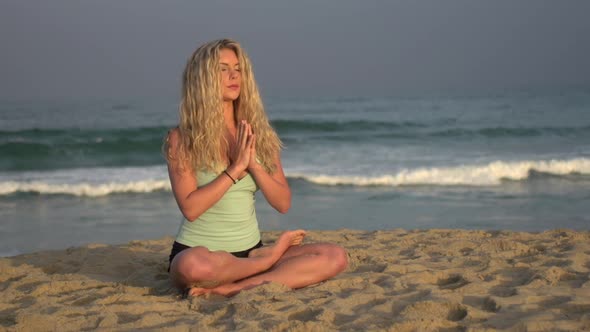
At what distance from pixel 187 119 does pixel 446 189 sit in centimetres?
746

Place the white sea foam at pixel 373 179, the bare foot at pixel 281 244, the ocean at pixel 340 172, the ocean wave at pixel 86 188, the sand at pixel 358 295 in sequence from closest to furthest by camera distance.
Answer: the sand at pixel 358 295, the bare foot at pixel 281 244, the ocean at pixel 340 172, the ocean wave at pixel 86 188, the white sea foam at pixel 373 179

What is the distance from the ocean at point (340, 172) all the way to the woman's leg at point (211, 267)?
3628 millimetres

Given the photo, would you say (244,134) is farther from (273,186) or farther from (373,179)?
(373,179)

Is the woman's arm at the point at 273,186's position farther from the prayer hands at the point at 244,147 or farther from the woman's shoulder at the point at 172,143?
the woman's shoulder at the point at 172,143

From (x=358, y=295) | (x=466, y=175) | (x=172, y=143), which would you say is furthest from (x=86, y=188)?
(x=358, y=295)

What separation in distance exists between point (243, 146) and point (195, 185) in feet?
1.29

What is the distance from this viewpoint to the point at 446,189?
1048 cm

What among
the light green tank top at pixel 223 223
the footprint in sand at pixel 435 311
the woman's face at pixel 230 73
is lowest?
the footprint in sand at pixel 435 311

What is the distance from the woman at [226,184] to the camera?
3.69 m

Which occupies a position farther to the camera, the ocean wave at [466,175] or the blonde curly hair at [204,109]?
the ocean wave at [466,175]

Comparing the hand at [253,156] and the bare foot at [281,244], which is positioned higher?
the hand at [253,156]

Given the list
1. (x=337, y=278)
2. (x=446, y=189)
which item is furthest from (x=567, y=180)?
(x=337, y=278)

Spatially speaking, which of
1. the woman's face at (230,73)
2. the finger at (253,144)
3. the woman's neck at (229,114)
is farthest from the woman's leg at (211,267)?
the woman's face at (230,73)

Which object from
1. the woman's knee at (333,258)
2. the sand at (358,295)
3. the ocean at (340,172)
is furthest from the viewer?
the ocean at (340,172)
